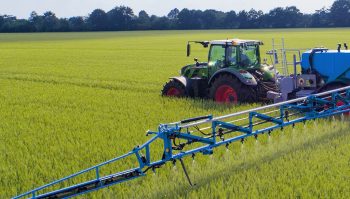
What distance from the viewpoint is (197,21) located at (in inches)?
3752

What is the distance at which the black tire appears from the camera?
34.8 ft

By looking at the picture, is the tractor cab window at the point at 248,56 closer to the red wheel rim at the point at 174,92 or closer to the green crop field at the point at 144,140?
the green crop field at the point at 144,140

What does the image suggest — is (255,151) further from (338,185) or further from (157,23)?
(157,23)

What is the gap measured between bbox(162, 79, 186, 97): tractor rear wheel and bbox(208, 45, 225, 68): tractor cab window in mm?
965

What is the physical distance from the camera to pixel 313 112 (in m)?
7.87

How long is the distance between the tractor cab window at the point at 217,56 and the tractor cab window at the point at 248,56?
1.46 ft

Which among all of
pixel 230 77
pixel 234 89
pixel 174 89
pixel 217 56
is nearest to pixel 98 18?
pixel 174 89

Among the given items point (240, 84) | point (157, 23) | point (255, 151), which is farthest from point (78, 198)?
point (157, 23)

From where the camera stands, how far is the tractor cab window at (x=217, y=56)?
37.5 feet

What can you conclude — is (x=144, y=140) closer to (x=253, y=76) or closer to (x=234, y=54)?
(x=253, y=76)

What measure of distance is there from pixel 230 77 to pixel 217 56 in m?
0.87

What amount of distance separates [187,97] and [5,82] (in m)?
8.71

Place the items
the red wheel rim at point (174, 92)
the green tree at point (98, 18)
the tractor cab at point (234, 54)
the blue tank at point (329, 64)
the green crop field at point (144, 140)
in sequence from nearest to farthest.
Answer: the green crop field at point (144, 140), the blue tank at point (329, 64), the tractor cab at point (234, 54), the red wheel rim at point (174, 92), the green tree at point (98, 18)

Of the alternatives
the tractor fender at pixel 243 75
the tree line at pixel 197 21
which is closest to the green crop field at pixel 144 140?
the tractor fender at pixel 243 75
